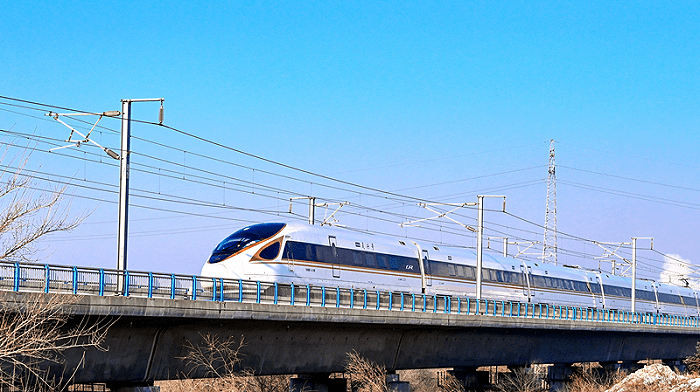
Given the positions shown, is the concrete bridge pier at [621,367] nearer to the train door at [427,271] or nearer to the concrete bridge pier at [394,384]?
the train door at [427,271]

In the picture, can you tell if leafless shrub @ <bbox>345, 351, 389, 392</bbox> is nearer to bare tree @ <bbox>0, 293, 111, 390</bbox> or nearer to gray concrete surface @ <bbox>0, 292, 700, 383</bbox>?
gray concrete surface @ <bbox>0, 292, 700, 383</bbox>

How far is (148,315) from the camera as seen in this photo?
21.2m

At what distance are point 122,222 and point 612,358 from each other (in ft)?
123

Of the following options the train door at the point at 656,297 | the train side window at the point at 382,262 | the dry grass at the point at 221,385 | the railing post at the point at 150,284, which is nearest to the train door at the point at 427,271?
the train side window at the point at 382,262

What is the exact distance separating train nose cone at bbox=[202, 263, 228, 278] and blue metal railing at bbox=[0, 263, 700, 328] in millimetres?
4536

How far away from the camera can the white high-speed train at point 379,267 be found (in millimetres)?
31828

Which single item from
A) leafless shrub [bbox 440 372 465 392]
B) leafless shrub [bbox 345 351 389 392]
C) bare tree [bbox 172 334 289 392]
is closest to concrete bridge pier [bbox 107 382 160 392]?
bare tree [bbox 172 334 289 392]

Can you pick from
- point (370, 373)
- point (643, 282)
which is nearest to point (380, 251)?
point (370, 373)

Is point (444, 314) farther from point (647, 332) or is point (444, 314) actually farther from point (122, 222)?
point (647, 332)

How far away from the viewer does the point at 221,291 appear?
23.9 m

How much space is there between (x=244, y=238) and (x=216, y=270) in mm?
1687

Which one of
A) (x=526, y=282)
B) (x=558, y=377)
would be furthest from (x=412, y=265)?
(x=558, y=377)

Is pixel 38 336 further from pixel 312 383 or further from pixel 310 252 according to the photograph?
pixel 310 252

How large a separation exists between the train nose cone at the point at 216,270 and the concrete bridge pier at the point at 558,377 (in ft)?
78.3
